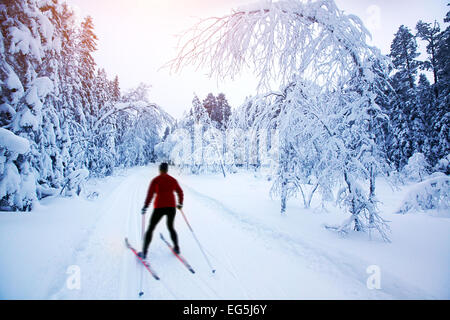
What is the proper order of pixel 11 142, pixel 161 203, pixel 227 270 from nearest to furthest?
pixel 227 270, pixel 161 203, pixel 11 142

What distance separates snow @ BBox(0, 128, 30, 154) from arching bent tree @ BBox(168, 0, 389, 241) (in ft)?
18.5

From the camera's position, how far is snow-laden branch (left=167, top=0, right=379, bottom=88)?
3.78 m

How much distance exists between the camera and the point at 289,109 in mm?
5570

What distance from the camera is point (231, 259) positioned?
4156 mm

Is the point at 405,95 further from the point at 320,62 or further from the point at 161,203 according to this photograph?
the point at 161,203

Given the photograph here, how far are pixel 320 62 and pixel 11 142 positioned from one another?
9.25m

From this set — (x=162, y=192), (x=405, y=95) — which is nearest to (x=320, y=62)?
(x=162, y=192)

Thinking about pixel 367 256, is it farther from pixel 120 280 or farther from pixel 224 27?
pixel 224 27

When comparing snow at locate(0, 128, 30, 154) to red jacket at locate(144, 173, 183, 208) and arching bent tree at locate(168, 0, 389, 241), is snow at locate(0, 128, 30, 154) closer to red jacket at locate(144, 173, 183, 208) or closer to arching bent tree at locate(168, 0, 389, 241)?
red jacket at locate(144, 173, 183, 208)

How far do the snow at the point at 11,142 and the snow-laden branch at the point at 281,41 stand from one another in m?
5.64

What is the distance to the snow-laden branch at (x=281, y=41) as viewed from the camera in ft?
12.4

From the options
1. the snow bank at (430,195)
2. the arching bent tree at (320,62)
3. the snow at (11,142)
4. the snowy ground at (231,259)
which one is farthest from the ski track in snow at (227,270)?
the snow at (11,142)
